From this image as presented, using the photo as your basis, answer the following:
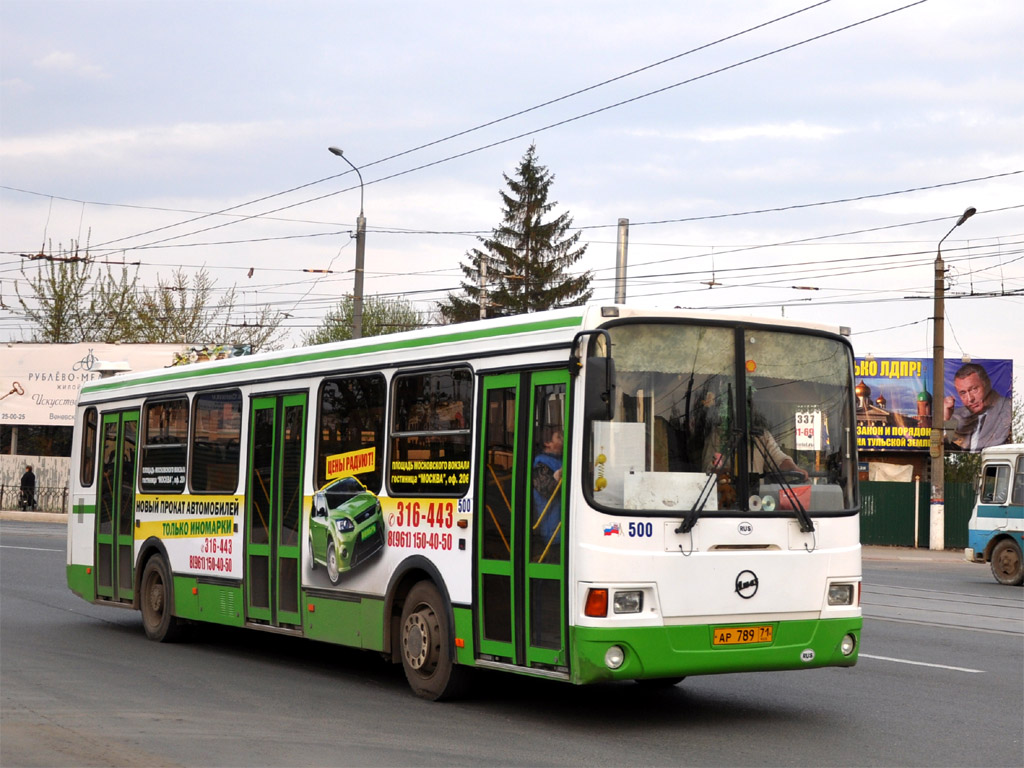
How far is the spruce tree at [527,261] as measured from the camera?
65.5 meters

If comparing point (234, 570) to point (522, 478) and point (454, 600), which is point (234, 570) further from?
point (522, 478)

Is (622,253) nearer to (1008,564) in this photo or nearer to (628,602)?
(1008,564)

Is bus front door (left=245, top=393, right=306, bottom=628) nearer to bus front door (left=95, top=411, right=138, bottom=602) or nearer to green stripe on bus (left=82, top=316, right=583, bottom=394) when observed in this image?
green stripe on bus (left=82, top=316, right=583, bottom=394)

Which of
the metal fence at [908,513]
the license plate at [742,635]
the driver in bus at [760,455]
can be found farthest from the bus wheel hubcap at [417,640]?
the metal fence at [908,513]

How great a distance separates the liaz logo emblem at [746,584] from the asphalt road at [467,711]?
91cm

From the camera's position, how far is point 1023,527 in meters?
25.5

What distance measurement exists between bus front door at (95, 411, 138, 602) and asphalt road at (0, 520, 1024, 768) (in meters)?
0.79

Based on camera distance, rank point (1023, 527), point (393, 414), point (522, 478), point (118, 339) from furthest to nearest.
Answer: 1. point (118, 339)
2. point (1023, 527)
3. point (393, 414)
4. point (522, 478)

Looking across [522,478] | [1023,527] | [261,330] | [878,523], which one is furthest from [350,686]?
[261,330]

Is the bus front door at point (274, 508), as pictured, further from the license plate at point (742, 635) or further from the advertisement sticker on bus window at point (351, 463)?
the license plate at point (742, 635)

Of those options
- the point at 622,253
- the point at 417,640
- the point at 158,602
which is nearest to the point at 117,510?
the point at 158,602

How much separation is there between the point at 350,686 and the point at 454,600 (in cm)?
181

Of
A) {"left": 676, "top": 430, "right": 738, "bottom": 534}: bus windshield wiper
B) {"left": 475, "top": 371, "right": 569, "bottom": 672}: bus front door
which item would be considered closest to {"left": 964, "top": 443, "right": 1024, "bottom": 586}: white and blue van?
{"left": 676, "top": 430, "right": 738, "bottom": 534}: bus windshield wiper

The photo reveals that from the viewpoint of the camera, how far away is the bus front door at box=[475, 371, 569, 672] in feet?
29.2
